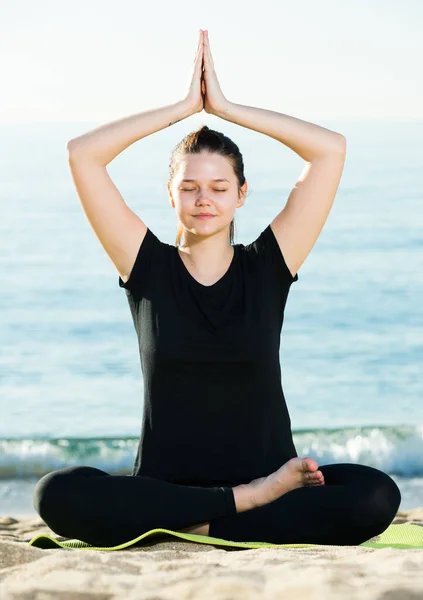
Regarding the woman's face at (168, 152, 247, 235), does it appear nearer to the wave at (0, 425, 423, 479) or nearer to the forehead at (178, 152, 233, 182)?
the forehead at (178, 152, 233, 182)

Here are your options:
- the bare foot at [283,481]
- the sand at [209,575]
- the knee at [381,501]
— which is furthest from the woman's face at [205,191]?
the sand at [209,575]

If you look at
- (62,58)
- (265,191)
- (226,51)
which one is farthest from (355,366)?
(62,58)

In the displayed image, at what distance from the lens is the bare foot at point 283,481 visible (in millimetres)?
3260

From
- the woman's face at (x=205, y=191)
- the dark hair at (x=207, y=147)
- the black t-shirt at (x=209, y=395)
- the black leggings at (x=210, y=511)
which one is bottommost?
the black leggings at (x=210, y=511)

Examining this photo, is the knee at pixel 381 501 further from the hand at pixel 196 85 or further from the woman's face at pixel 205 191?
the hand at pixel 196 85

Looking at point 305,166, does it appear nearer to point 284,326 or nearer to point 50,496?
point 50,496

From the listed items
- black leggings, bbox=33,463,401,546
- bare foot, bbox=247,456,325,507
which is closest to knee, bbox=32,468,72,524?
black leggings, bbox=33,463,401,546

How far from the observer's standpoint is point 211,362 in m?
3.40

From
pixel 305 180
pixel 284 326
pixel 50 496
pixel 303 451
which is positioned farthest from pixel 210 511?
pixel 284 326

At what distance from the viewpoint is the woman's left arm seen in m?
3.55

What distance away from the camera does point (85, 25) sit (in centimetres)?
1748

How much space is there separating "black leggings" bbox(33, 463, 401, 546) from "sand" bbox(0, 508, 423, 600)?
1.51 feet

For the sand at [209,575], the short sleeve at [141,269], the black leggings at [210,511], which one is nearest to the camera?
the sand at [209,575]

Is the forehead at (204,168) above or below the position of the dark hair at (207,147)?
below
